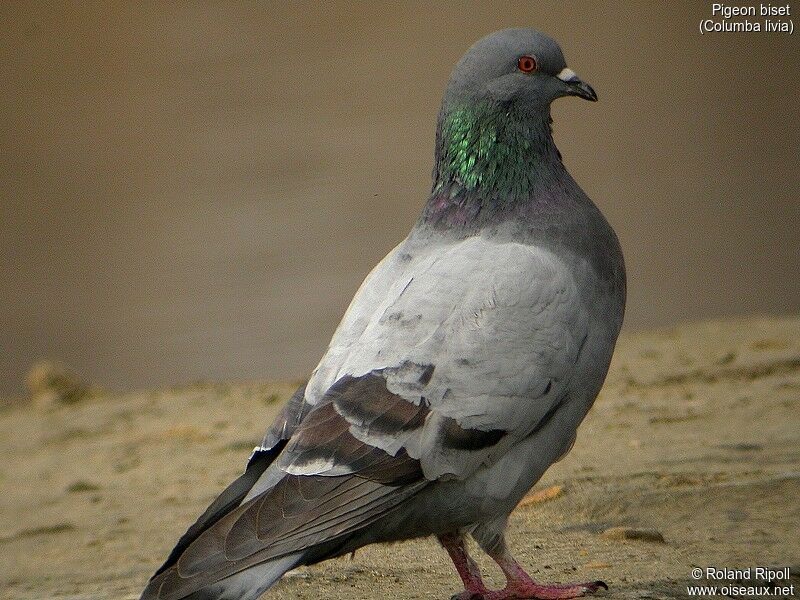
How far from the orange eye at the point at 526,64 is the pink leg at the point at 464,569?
1.72 meters

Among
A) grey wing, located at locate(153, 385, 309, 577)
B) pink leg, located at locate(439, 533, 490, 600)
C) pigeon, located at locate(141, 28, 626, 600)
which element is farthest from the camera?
pink leg, located at locate(439, 533, 490, 600)

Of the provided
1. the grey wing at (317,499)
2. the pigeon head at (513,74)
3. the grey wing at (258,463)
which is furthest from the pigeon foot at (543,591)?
the pigeon head at (513,74)

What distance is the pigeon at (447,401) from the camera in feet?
14.0

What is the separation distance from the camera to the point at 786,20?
15.0 metres

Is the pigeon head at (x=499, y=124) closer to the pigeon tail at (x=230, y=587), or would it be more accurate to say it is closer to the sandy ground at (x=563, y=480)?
the sandy ground at (x=563, y=480)

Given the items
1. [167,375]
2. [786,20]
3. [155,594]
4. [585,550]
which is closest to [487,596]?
[585,550]

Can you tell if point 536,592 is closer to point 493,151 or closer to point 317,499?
point 317,499

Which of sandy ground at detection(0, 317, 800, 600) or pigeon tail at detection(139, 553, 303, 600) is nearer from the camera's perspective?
pigeon tail at detection(139, 553, 303, 600)

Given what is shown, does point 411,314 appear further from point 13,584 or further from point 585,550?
point 13,584

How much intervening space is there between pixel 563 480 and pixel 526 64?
6.06 feet

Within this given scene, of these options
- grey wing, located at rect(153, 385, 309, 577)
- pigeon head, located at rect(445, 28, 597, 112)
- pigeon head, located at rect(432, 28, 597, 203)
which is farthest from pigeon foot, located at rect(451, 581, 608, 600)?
pigeon head, located at rect(445, 28, 597, 112)

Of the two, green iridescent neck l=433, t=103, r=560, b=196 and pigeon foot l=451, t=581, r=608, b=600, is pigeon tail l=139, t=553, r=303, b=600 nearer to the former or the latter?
pigeon foot l=451, t=581, r=608, b=600

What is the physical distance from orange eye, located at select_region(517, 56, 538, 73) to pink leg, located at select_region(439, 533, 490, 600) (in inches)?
67.9

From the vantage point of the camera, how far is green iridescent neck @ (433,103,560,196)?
509 cm
